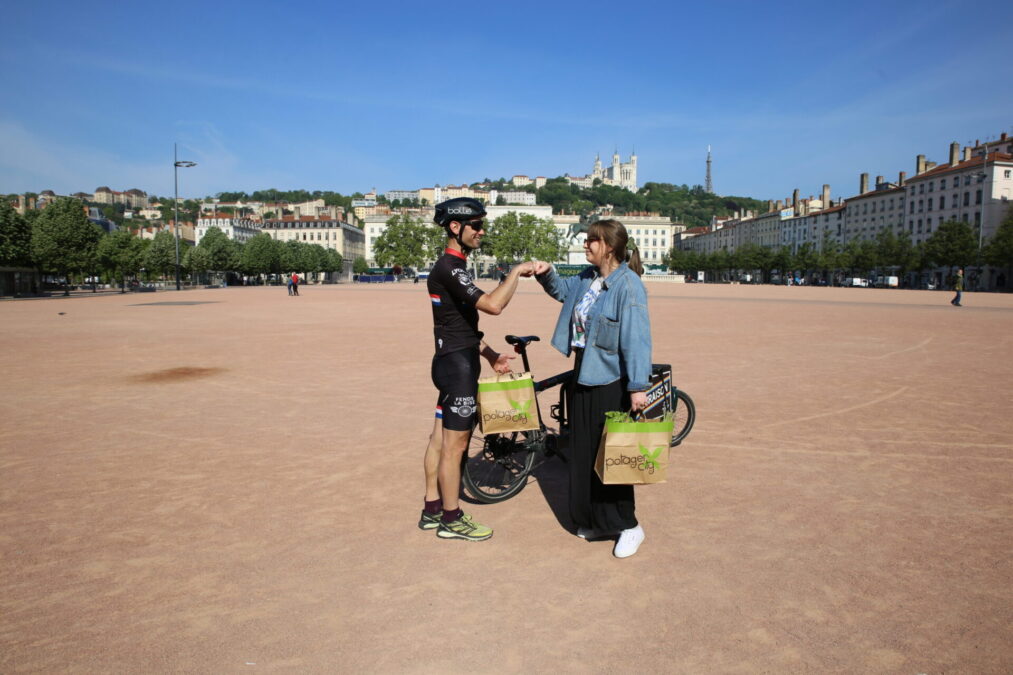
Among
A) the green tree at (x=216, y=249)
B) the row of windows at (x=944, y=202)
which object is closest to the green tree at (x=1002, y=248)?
the row of windows at (x=944, y=202)

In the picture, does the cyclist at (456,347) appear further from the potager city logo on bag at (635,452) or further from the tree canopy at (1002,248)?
the tree canopy at (1002,248)

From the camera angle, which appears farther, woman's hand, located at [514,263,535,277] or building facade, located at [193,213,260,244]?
building facade, located at [193,213,260,244]

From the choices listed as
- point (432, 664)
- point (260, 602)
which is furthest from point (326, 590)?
point (432, 664)

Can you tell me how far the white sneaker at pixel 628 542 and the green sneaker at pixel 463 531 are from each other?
871 mm

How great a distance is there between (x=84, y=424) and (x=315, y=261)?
107245 mm

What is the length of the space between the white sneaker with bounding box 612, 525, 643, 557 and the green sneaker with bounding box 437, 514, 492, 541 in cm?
87

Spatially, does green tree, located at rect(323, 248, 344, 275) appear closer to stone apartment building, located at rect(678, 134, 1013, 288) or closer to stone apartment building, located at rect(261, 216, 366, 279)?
stone apartment building, located at rect(261, 216, 366, 279)

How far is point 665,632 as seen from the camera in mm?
3168

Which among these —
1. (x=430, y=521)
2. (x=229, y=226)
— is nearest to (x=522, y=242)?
(x=229, y=226)

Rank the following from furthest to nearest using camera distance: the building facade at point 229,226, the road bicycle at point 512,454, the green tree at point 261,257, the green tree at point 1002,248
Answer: the building facade at point 229,226 → the green tree at point 261,257 → the green tree at point 1002,248 → the road bicycle at point 512,454

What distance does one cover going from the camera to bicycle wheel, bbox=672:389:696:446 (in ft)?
21.7

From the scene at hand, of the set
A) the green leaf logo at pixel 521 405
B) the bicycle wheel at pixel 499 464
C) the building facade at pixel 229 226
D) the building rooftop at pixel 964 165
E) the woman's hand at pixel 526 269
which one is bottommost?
the bicycle wheel at pixel 499 464

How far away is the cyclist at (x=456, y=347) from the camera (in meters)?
3.92

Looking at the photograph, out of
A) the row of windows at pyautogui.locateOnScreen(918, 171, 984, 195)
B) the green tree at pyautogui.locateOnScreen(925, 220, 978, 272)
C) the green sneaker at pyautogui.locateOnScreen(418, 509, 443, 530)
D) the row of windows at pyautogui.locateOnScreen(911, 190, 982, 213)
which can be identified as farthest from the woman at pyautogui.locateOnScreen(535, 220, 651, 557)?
the row of windows at pyautogui.locateOnScreen(911, 190, 982, 213)
